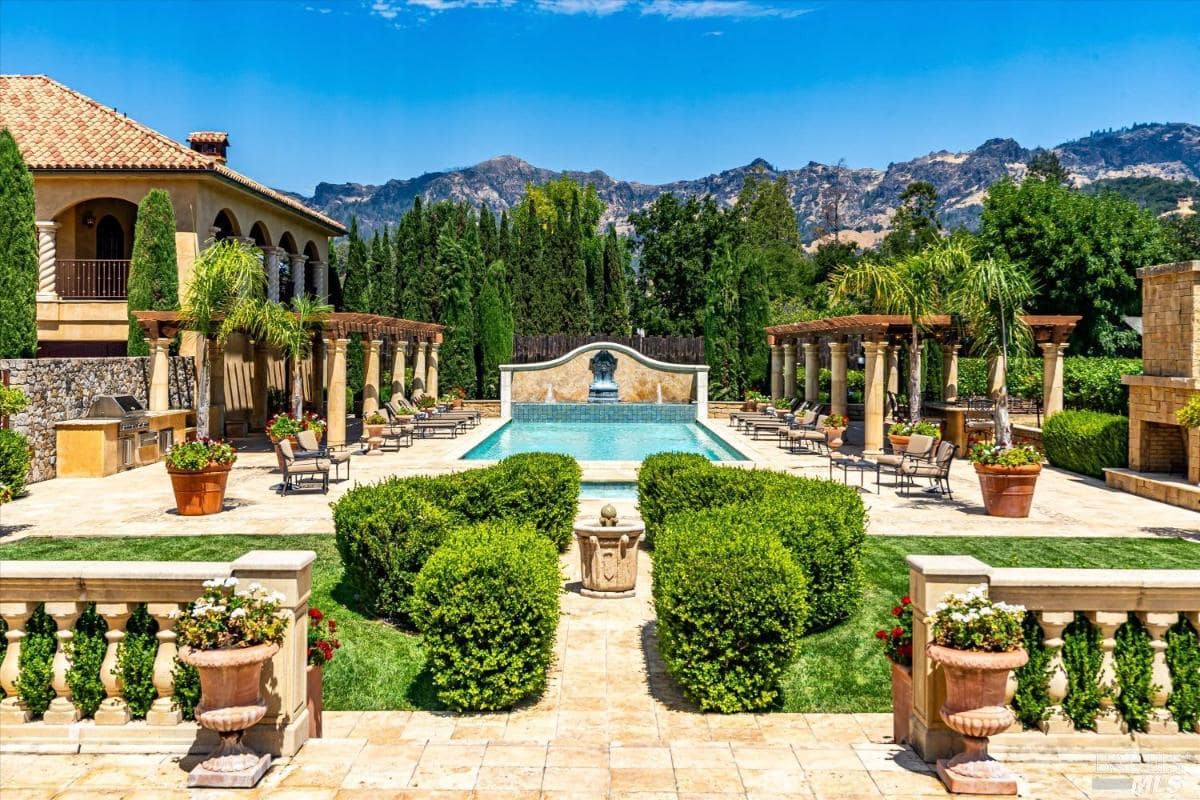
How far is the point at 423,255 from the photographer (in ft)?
130

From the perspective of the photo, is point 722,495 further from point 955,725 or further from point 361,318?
point 361,318

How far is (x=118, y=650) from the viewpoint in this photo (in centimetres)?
501

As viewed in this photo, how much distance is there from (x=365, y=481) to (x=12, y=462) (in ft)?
18.7

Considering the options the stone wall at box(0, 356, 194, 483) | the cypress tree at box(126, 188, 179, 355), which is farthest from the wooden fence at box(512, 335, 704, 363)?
the stone wall at box(0, 356, 194, 483)

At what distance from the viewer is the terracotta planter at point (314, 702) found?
5340mm

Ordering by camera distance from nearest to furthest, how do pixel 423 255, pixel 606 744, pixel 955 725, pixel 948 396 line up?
1. pixel 955 725
2. pixel 606 744
3. pixel 948 396
4. pixel 423 255

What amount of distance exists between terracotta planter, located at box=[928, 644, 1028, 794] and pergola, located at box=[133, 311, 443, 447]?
17.1 m

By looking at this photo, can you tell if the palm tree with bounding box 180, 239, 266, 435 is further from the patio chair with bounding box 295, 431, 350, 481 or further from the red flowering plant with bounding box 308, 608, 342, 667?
the red flowering plant with bounding box 308, 608, 342, 667

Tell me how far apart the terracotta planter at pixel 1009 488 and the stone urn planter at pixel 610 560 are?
21.2 ft

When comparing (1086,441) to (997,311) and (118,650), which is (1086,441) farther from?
(118,650)

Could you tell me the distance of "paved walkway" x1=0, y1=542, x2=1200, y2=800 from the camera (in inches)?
174

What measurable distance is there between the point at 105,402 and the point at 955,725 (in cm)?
1787

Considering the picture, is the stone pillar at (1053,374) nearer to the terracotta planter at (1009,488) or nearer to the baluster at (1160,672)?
the terracotta planter at (1009,488)

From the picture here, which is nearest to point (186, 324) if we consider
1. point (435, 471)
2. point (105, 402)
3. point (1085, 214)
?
point (105, 402)
